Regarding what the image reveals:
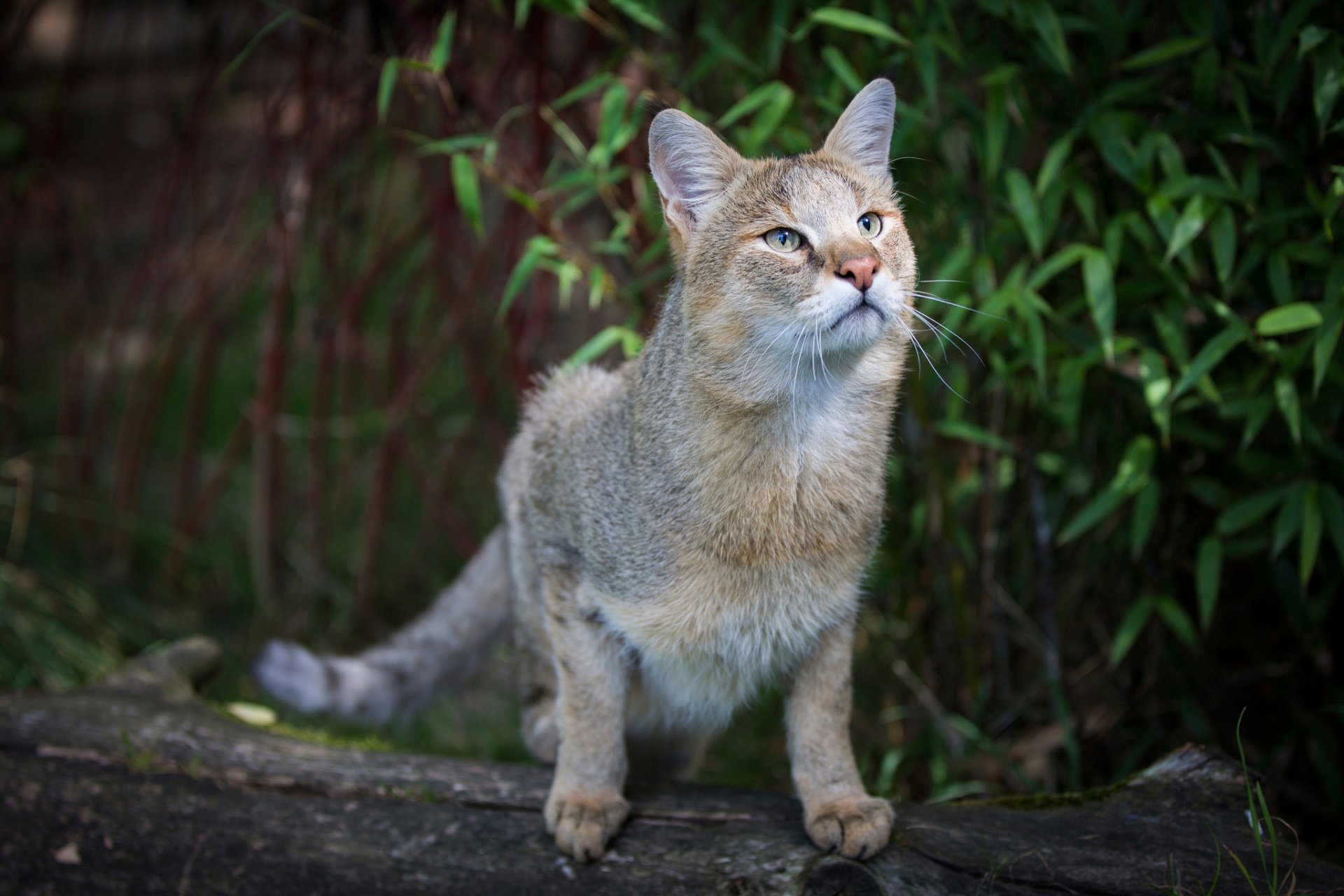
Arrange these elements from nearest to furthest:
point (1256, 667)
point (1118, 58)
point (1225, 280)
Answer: point (1225, 280), point (1118, 58), point (1256, 667)

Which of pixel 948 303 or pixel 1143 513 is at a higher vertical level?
pixel 948 303

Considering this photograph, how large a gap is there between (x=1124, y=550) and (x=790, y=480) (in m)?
1.66

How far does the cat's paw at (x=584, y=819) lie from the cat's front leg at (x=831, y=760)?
457mm

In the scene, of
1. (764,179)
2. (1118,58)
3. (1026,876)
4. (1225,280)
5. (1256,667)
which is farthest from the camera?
(1256,667)

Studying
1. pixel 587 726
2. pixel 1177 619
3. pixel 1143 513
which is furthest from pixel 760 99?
pixel 1177 619

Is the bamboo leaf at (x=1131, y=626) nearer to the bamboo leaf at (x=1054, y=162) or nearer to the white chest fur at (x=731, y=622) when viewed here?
the white chest fur at (x=731, y=622)

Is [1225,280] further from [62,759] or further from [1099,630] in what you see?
[62,759]

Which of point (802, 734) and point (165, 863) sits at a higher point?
point (802, 734)

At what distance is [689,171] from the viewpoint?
2.86 m

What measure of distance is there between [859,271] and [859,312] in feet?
0.29

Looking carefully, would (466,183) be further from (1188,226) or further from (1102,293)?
(1188,226)

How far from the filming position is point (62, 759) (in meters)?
3.10

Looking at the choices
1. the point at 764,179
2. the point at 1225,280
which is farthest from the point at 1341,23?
the point at 764,179

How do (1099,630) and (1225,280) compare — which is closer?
(1225,280)
